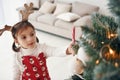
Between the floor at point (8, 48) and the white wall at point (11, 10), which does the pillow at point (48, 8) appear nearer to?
the floor at point (8, 48)

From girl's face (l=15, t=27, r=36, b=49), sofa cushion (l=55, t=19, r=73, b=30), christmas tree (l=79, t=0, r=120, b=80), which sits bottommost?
sofa cushion (l=55, t=19, r=73, b=30)

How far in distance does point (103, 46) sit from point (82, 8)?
3.20 meters

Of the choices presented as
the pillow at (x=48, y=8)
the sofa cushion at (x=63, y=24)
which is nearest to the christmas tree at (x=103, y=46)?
the sofa cushion at (x=63, y=24)

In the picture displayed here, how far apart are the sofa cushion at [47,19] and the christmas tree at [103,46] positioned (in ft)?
9.96

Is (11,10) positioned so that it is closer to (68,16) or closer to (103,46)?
(68,16)

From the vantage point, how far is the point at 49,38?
3850 mm

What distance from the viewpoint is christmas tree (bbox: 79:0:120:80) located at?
72cm

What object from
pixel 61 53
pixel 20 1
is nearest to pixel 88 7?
pixel 20 1

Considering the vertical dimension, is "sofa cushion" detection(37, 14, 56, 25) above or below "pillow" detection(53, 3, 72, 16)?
below

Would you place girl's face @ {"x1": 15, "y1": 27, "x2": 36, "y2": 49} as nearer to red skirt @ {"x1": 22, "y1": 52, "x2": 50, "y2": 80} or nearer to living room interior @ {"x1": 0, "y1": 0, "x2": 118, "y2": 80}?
red skirt @ {"x1": 22, "y1": 52, "x2": 50, "y2": 80}

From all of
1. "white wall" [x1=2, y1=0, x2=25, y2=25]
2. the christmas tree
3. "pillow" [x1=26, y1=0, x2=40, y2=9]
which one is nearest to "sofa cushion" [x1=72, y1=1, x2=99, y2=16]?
"pillow" [x1=26, y1=0, x2=40, y2=9]

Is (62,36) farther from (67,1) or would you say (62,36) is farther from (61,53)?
(61,53)

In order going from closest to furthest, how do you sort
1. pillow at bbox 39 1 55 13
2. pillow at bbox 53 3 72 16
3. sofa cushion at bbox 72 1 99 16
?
1. sofa cushion at bbox 72 1 99 16
2. pillow at bbox 53 3 72 16
3. pillow at bbox 39 1 55 13

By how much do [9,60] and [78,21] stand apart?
1.29m
